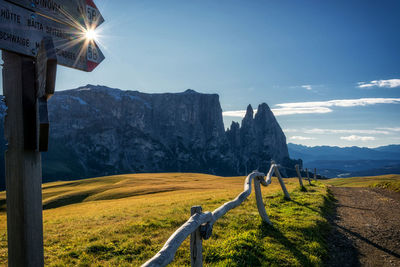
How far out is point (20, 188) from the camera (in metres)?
2.85

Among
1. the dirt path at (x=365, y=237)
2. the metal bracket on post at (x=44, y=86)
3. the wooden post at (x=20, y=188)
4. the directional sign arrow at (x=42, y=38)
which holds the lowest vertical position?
the dirt path at (x=365, y=237)

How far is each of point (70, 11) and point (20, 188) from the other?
2.76 metres

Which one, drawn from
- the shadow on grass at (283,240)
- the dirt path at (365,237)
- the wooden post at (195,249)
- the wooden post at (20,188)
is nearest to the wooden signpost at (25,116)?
the wooden post at (20,188)

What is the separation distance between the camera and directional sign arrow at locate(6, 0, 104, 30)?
342 cm

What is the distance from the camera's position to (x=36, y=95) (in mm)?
3033

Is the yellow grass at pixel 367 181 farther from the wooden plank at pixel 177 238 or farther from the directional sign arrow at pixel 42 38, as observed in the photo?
the directional sign arrow at pixel 42 38

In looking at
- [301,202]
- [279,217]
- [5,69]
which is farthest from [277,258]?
[301,202]

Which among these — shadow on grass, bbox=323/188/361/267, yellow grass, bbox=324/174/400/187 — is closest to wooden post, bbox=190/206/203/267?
shadow on grass, bbox=323/188/361/267

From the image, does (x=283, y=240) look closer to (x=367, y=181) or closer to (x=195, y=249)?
(x=195, y=249)

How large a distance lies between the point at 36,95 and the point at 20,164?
0.86 m

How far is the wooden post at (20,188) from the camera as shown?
2.83 meters

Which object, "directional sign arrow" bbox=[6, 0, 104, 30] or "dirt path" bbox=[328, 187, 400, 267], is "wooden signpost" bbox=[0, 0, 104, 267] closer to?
"directional sign arrow" bbox=[6, 0, 104, 30]

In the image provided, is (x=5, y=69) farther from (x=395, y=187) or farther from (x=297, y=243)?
(x=395, y=187)

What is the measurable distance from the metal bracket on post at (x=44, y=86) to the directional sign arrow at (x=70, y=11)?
36.0 inches
